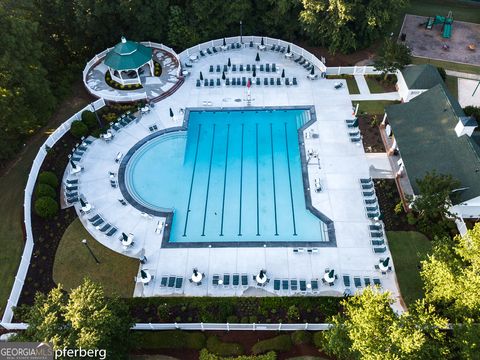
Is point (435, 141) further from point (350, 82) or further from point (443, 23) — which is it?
point (443, 23)

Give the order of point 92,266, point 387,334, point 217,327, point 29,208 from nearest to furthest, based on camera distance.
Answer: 1. point 387,334
2. point 217,327
3. point 92,266
4. point 29,208

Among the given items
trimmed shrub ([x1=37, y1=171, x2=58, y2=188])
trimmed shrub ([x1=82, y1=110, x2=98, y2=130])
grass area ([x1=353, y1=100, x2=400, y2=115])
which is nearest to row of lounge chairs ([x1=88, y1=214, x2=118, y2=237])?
trimmed shrub ([x1=37, y1=171, x2=58, y2=188])

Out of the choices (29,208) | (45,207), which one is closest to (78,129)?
(29,208)

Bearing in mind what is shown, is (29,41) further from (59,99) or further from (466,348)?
(466,348)

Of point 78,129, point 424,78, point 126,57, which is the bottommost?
point 78,129

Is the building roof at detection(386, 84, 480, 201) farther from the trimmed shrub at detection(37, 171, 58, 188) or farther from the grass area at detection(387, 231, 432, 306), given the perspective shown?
the trimmed shrub at detection(37, 171, 58, 188)

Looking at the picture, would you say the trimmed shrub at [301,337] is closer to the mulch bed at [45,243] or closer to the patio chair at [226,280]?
the patio chair at [226,280]

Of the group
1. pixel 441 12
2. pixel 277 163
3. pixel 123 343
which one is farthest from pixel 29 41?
pixel 441 12
